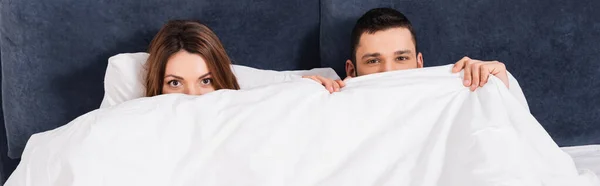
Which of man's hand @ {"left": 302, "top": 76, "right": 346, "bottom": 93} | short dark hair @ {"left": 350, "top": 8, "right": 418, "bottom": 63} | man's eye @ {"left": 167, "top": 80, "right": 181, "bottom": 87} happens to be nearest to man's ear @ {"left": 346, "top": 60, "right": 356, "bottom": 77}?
short dark hair @ {"left": 350, "top": 8, "right": 418, "bottom": 63}

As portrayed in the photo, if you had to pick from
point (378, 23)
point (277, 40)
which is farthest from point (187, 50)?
point (378, 23)

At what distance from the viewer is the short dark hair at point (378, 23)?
1.50 meters

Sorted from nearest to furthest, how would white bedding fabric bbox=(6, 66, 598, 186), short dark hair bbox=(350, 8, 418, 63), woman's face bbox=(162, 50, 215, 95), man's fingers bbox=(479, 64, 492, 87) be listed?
white bedding fabric bbox=(6, 66, 598, 186), man's fingers bbox=(479, 64, 492, 87), woman's face bbox=(162, 50, 215, 95), short dark hair bbox=(350, 8, 418, 63)

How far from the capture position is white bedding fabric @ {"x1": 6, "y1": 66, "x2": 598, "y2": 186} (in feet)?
3.71

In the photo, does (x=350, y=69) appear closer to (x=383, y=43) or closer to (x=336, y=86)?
(x=383, y=43)

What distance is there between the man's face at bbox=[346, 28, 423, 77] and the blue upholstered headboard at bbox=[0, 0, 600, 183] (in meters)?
0.14

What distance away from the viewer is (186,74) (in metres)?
1.39

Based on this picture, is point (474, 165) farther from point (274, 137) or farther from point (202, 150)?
point (202, 150)

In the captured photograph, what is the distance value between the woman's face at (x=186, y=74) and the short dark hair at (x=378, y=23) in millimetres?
357

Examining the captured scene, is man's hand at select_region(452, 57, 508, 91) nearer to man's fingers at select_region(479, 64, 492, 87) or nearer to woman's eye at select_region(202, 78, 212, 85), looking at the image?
man's fingers at select_region(479, 64, 492, 87)

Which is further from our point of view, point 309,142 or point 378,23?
point 378,23

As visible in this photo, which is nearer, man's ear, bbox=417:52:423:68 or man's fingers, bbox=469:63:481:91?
man's fingers, bbox=469:63:481:91

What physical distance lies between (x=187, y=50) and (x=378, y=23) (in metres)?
0.43

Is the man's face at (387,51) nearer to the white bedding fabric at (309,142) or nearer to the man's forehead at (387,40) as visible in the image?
the man's forehead at (387,40)
